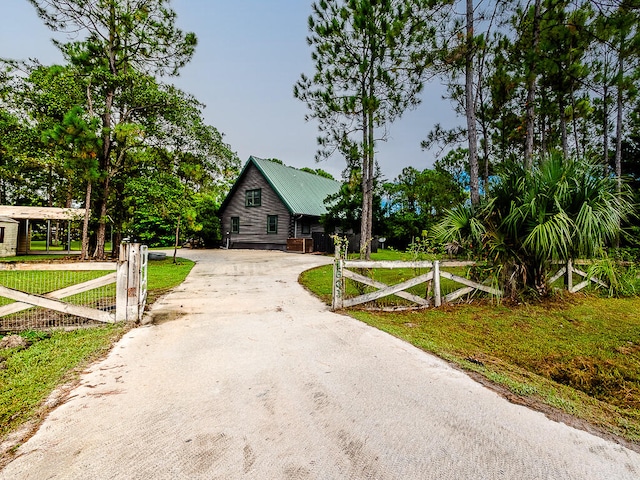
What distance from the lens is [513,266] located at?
20.2 ft

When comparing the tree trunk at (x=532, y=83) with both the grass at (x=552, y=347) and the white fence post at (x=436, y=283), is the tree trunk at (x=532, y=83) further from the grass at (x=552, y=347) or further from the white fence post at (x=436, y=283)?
the white fence post at (x=436, y=283)

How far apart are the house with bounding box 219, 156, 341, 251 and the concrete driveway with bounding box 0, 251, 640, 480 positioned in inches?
652

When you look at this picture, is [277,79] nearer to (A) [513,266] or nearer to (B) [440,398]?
(A) [513,266]

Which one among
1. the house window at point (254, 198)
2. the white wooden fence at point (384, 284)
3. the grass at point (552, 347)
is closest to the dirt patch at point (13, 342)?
the white wooden fence at point (384, 284)

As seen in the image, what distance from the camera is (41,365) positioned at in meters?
3.09

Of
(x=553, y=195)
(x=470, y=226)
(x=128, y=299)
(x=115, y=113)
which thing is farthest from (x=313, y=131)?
(x=115, y=113)

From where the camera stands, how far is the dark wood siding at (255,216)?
73.0ft

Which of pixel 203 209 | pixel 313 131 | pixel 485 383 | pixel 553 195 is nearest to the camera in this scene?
pixel 485 383

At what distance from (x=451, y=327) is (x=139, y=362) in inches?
→ 171

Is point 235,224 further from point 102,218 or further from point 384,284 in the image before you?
point 384,284

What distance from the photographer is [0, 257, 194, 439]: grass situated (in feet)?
7.56

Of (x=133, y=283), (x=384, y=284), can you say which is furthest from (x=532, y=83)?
(x=133, y=283)

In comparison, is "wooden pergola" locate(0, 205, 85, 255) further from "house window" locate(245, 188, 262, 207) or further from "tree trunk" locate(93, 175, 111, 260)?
"house window" locate(245, 188, 262, 207)

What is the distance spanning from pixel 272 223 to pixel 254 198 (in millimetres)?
2837
